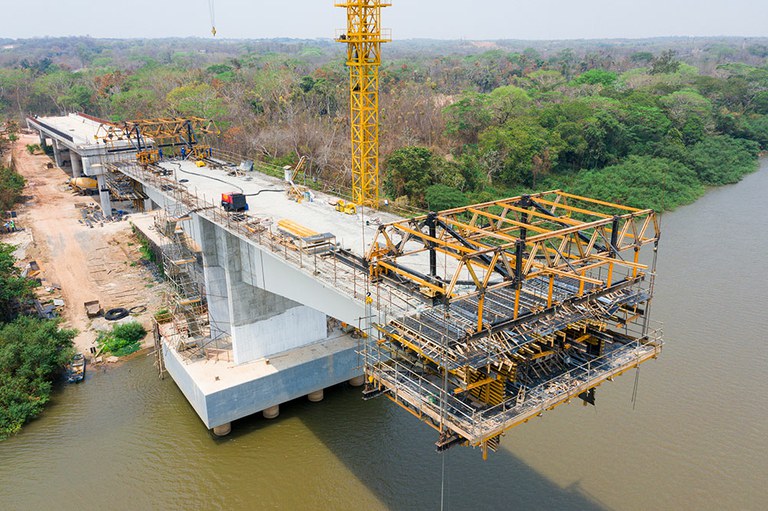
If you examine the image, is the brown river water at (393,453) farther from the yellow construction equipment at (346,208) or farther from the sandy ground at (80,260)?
the yellow construction equipment at (346,208)

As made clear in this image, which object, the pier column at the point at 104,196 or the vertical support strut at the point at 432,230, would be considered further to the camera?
the pier column at the point at 104,196

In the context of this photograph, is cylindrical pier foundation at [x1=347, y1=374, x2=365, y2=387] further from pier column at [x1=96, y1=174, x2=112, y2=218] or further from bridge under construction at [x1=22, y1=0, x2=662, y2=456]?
pier column at [x1=96, y1=174, x2=112, y2=218]

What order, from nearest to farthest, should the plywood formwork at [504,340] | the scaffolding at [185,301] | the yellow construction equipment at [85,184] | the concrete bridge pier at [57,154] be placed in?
the plywood formwork at [504,340] → the scaffolding at [185,301] → the yellow construction equipment at [85,184] → the concrete bridge pier at [57,154]

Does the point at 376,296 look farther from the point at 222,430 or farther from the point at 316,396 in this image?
the point at 222,430

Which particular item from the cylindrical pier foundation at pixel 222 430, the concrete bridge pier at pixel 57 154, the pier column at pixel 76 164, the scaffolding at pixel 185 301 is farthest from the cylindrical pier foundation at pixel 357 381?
the concrete bridge pier at pixel 57 154

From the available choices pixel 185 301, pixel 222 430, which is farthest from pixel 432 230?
pixel 185 301

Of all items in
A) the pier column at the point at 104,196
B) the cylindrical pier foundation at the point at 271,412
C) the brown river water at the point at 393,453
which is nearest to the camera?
the brown river water at the point at 393,453

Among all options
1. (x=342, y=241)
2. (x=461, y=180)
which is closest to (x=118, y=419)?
(x=342, y=241)
